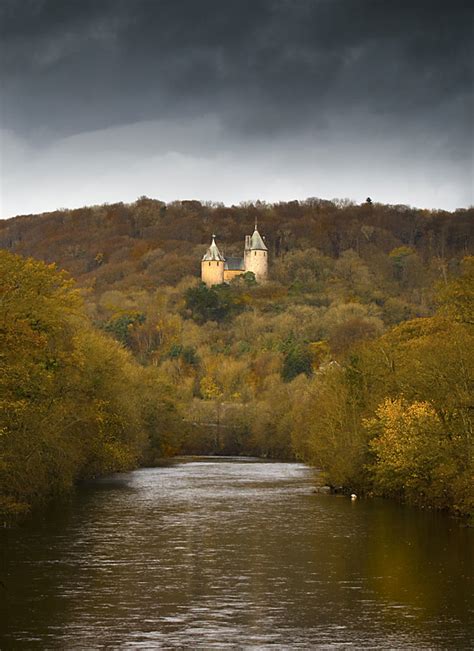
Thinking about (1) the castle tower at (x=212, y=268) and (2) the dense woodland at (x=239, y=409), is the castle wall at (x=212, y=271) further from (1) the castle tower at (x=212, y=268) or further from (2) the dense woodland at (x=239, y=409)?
(2) the dense woodland at (x=239, y=409)

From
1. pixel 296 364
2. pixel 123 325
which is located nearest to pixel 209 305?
pixel 123 325

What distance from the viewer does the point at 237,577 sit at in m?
28.8

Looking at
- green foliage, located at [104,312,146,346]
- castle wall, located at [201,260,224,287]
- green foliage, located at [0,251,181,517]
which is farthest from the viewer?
castle wall, located at [201,260,224,287]

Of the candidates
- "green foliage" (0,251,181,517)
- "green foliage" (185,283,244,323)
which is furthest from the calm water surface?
"green foliage" (185,283,244,323)

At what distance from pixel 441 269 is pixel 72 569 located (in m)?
145

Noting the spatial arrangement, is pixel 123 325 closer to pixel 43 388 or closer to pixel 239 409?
pixel 239 409

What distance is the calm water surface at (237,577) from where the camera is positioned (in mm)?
22156

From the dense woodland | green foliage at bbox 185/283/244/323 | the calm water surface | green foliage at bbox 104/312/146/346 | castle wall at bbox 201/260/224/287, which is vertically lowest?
the calm water surface

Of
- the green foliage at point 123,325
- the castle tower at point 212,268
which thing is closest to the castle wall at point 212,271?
the castle tower at point 212,268

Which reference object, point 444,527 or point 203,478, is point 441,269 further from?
point 444,527

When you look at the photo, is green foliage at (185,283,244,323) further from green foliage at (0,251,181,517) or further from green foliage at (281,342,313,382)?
green foliage at (0,251,181,517)

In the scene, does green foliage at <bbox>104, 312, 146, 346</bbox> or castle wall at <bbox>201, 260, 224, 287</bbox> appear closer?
green foliage at <bbox>104, 312, 146, 346</bbox>

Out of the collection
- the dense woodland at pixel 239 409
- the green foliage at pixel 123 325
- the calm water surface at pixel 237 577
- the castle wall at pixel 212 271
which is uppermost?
the castle wall at pixel 212 271

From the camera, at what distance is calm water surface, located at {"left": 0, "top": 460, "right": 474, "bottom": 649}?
2216 cm
